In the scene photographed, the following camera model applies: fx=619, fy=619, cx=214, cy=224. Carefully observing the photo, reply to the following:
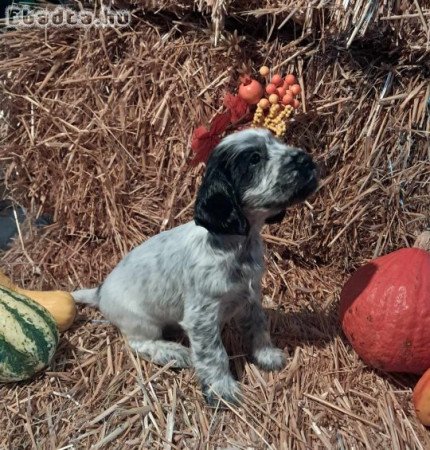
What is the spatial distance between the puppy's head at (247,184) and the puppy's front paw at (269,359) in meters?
0.87

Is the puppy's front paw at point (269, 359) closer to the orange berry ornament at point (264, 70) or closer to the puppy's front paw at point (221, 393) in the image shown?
the puppy's front paw at point (221, 393)

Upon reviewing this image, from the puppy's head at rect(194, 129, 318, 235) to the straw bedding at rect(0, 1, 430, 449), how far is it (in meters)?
0.94

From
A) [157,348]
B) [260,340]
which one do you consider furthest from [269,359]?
[157,348]

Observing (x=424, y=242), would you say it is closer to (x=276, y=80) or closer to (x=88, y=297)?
(x=276, y=80)

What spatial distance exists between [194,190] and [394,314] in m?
1.50

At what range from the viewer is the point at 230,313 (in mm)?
3072

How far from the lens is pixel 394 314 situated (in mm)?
3006

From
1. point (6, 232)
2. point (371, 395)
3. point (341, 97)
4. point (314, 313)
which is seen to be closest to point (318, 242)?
point (314, 313)

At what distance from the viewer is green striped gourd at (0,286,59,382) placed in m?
2.94

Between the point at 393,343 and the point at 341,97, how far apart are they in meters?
1.47

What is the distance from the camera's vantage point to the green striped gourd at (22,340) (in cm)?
294

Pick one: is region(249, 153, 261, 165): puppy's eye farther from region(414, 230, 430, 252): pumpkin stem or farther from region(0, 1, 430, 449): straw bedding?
region(414, 230, 430, 252): pumpkin stem

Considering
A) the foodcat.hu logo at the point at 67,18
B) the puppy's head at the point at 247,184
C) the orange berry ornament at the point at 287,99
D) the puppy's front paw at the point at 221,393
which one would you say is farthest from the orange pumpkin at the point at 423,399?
the foodcat.hu logo at the point at 67,18

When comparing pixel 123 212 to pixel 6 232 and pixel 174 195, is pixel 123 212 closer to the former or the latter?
pixel 174 195
